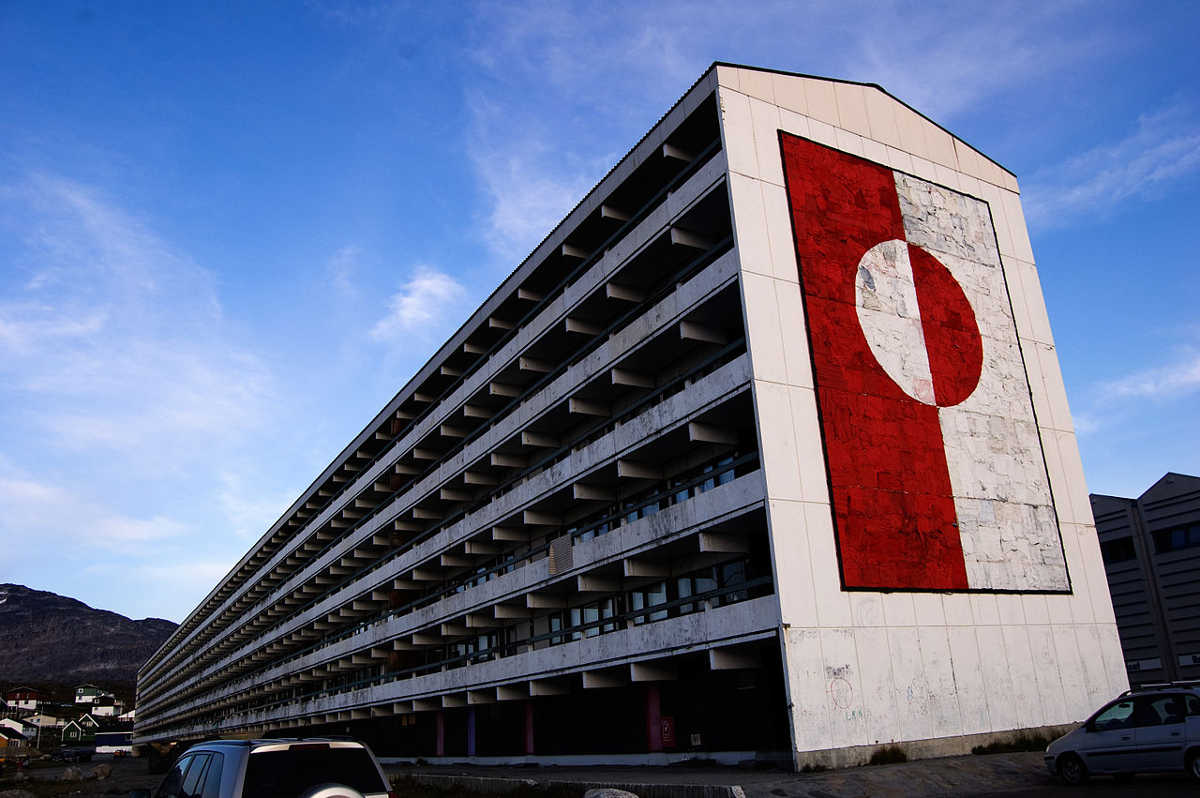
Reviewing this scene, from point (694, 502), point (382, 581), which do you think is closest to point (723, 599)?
point (694, 502)

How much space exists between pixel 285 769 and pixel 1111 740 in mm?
13586

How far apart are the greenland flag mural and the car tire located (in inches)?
229

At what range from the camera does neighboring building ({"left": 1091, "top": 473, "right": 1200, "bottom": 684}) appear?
121ft

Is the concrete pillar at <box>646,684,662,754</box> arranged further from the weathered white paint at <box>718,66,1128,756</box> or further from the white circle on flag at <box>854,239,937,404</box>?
the white circle on flag at <box>854,239,937,404</box>

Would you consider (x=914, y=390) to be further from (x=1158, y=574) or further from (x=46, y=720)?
(x=46, y=720)

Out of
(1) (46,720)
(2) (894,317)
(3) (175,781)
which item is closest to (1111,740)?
(2) (894,317)

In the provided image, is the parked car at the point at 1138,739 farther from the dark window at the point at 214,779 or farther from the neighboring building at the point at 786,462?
the dark window at the point at 214,779

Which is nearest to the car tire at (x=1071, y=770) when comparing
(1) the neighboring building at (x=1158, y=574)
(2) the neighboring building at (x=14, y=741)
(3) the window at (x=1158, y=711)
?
(3) the window at (x=1158, y=711)

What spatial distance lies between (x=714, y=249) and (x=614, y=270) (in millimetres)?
4647

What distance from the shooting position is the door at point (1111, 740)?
1424 centimetres

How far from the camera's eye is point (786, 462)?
20.5 metres

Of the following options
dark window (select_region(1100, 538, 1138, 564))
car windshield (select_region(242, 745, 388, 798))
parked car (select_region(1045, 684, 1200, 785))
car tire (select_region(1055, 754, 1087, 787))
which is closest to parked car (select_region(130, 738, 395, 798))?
car windshield (select_region(242, 745, 388, 798))

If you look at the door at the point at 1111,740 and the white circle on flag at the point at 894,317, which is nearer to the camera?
the door at the point at 1111,740

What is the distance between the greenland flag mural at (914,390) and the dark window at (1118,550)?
60.4 feet
